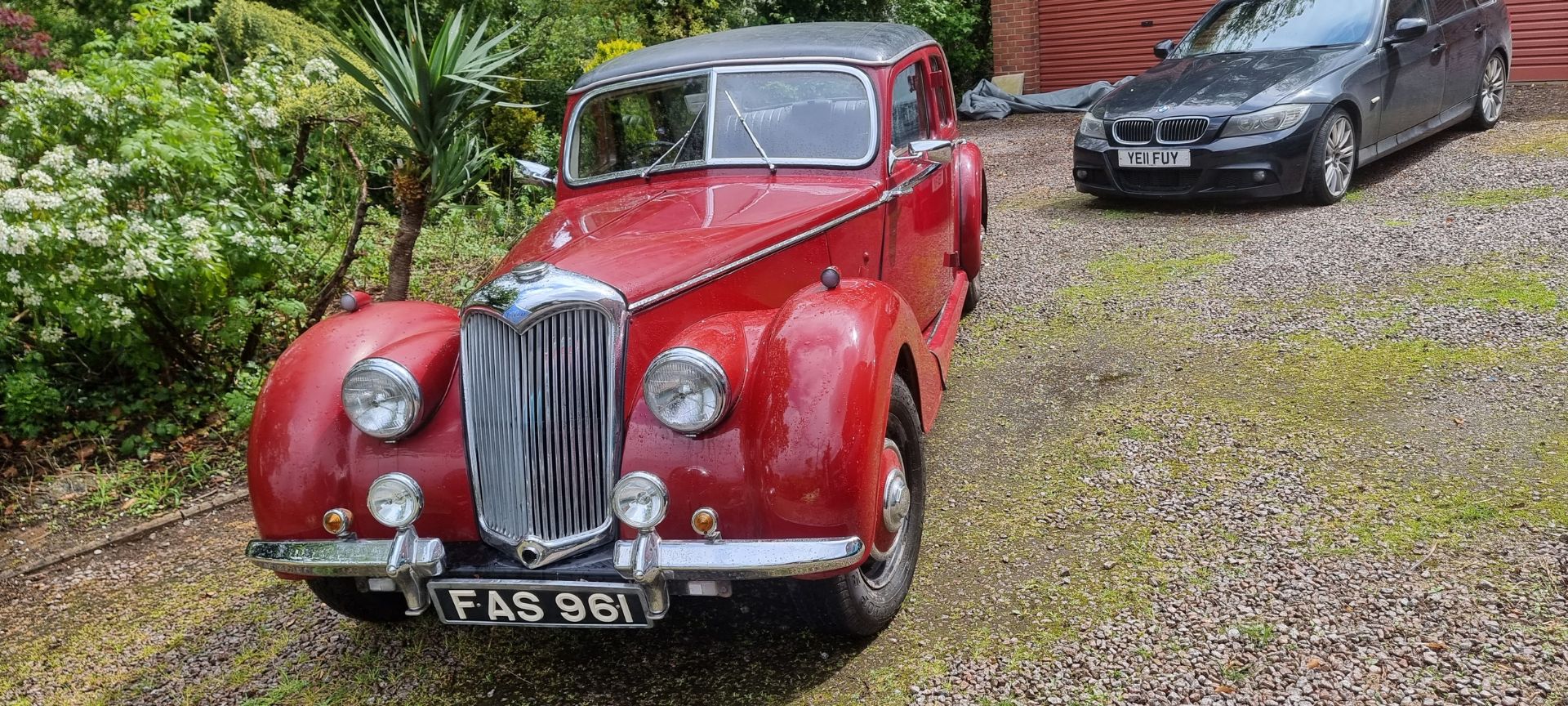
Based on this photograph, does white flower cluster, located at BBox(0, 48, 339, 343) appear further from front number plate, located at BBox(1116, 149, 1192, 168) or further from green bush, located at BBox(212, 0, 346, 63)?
front number plate, located at BBox(1116, 149, 1192, 168)

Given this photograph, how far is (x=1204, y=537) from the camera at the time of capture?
353 cm

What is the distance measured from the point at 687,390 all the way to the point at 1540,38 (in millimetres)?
12705

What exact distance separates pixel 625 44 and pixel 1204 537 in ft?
22.3

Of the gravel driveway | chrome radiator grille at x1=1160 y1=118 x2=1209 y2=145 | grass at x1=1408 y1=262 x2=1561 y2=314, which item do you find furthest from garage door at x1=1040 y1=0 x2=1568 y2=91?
the gravel driveway

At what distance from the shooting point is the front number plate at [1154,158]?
7375 mm

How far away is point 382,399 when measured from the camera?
9.53ft

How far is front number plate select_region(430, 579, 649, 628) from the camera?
8.76 ft

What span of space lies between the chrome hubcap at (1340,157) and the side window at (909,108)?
3.71 m

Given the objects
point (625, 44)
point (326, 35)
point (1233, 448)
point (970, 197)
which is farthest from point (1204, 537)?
point (326, 35)

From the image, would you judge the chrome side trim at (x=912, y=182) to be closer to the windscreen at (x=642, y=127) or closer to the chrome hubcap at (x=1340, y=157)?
the windscreen at (x=642, y=127)

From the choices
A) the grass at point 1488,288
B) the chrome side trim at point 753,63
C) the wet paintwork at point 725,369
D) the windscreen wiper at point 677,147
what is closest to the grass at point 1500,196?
the grass at point 1488,288

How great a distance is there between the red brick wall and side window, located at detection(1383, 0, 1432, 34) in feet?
19.2

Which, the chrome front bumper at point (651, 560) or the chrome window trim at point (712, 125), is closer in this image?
the chrome front bumper at point (651, 560)

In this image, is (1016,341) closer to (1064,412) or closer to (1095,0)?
(1064,412)
